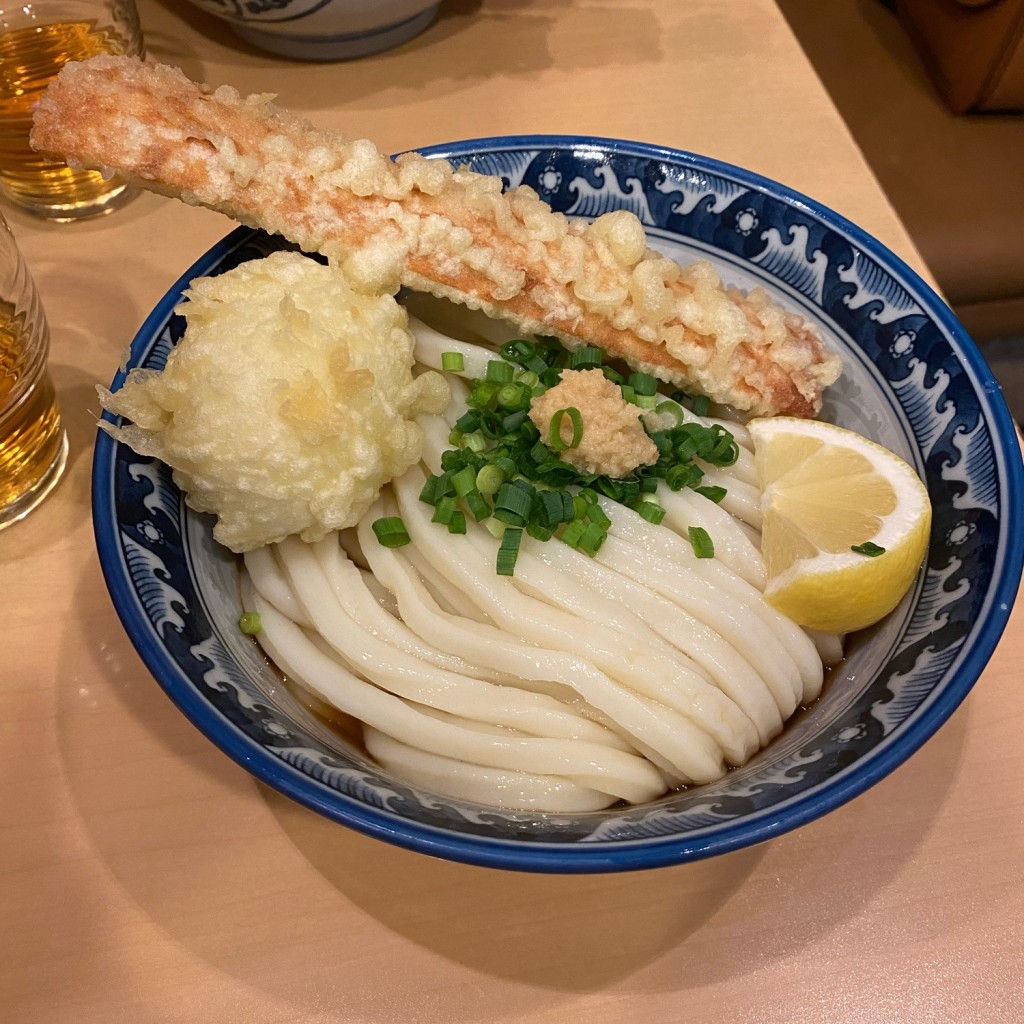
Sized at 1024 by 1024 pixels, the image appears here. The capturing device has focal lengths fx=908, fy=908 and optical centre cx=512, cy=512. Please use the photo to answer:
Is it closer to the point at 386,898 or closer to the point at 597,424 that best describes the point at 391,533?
the point at 597,424

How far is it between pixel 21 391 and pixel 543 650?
102 cm

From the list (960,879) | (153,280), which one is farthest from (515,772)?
(153,280)

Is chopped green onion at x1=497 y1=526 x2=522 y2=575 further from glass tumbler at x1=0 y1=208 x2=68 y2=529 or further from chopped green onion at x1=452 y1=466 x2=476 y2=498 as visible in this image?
glass tumbler at x1=0 y1=208 x2=68 y2=529

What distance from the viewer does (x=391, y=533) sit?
1450 millimetres

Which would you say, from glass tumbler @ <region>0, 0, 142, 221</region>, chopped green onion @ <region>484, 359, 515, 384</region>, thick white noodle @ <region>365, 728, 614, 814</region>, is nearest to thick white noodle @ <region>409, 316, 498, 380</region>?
chopped green onion @ <region>484, 359, 515, 384</region>

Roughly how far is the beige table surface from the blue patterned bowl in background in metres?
1.47

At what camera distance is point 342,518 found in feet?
4.42

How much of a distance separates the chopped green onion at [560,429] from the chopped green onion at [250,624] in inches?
21.2

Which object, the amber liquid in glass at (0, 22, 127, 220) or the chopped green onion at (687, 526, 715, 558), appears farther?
the amber liquid in glass at (0, 22, 127, 220)

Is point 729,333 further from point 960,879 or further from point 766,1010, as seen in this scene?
point 766,1010

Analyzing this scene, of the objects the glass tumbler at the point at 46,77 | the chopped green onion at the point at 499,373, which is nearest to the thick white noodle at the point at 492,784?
the chopped green onion at the point at 499,373

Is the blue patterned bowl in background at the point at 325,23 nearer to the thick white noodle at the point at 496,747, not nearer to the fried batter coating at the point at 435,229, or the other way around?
the fried batter coating at the point at 435,229

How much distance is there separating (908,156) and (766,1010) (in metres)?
3.01

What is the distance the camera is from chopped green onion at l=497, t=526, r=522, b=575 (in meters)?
1.37
